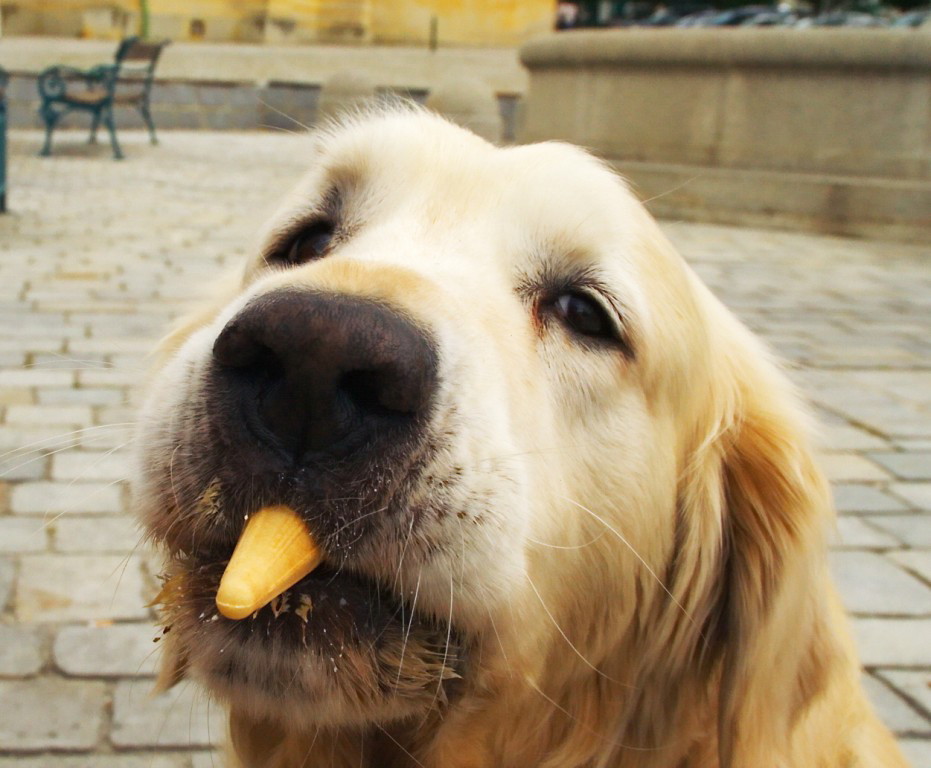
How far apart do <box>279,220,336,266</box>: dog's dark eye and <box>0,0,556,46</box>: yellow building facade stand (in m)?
37.8

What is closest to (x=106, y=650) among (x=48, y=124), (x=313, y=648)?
(x=313, y=648)

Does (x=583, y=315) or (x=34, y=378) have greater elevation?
(x=583, y=315)

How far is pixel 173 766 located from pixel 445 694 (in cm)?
112

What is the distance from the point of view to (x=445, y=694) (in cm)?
203

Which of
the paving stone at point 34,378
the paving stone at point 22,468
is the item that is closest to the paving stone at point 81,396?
the paving stone at point 34,378

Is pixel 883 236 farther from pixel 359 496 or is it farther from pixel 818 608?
pixel 359 496

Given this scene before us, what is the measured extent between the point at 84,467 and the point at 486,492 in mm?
3319

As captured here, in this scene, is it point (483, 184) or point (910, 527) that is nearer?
point (483, 184)

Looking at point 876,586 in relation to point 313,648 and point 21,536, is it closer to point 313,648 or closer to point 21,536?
point 313,648

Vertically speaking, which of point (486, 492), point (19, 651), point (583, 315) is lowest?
point (19, 651)

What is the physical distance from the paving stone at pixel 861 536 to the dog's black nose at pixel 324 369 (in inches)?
116

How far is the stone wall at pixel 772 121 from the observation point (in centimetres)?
1197

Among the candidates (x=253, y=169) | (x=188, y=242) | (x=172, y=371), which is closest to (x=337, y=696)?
(x=172, y=371)

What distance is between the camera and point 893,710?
3.10m
